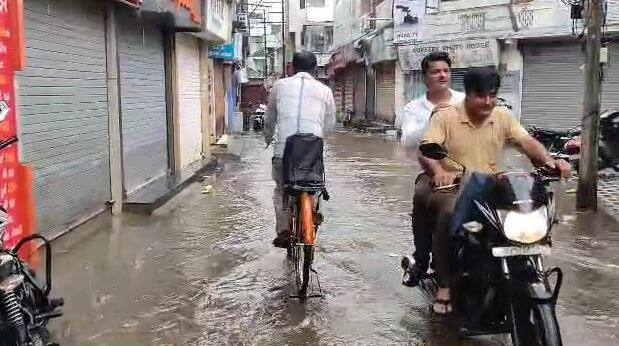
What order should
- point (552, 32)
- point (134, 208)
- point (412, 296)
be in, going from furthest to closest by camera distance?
point (552, 32)
point (134, 208)
point (412, 296)

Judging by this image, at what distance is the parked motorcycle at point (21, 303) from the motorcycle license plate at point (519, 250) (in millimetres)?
2273

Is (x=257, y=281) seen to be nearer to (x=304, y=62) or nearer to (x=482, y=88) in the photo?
(x=304, y=62)

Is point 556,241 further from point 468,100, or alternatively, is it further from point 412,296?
point 468,100

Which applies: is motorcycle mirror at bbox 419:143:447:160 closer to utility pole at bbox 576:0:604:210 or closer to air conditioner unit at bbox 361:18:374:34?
utility pole at bbox 576:0:604:210

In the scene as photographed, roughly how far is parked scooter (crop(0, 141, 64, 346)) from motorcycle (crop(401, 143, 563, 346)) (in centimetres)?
219

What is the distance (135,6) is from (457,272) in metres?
5.64

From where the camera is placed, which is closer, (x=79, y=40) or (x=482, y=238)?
(x=482, y=238)

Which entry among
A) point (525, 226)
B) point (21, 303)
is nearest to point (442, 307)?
point (525, 226)

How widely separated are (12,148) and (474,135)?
327 centimetres

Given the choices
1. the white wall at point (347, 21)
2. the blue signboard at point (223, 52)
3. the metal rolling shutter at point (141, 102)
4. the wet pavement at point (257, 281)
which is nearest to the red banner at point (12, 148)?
the wet pavement at point (257, 281)

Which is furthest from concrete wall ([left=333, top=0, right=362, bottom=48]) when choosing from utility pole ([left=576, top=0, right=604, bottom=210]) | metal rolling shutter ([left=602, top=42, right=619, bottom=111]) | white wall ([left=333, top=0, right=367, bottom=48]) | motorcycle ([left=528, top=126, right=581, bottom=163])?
utility pole ([left=576, top=0, right=604, bottom=210])

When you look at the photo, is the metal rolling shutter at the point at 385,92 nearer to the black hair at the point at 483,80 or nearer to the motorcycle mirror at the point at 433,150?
the black hair at the point at 483,80

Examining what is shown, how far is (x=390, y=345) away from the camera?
4.45 metres

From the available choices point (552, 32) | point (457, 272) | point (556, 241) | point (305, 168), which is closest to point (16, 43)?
point (305, 168)
